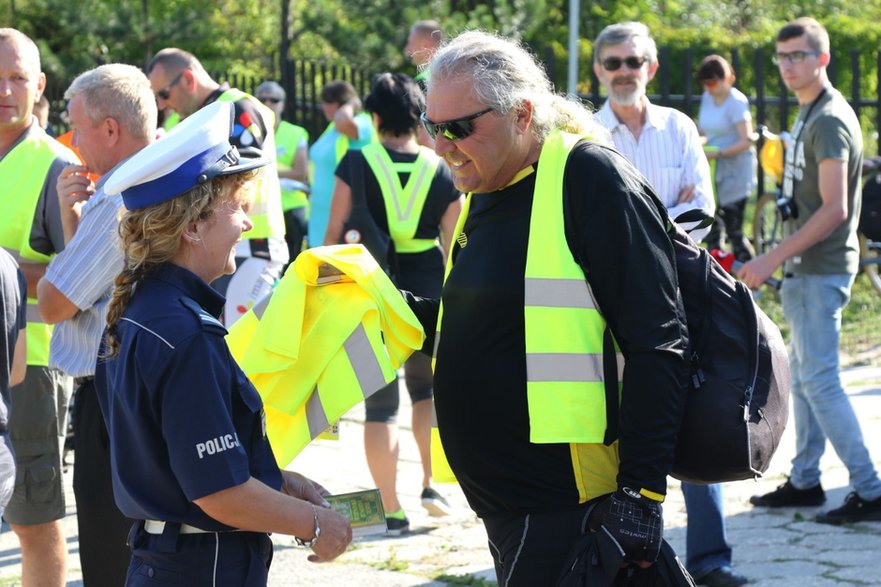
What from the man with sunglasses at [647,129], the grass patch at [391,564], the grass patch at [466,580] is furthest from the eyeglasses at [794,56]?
the grass patch at [391,564]

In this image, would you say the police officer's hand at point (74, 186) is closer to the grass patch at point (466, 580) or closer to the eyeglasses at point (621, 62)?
the grass patch at point (466, 580)

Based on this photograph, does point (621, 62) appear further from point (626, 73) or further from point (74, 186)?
point (74, 186)

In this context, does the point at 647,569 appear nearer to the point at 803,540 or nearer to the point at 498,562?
the point at 498,562

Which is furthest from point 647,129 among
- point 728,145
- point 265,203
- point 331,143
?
point 728,145

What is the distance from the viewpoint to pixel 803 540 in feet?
18.0

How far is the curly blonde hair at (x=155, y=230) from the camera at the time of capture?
2.70 metres

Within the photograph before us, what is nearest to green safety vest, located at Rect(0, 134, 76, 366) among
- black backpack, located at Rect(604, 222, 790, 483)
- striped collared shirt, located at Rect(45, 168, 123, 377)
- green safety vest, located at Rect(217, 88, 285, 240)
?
striped collared shirt, located at Rect(45, 168, 123, 377)

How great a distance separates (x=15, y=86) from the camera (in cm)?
471

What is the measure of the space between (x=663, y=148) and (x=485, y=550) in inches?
75.9

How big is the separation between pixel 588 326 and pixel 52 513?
2396mm

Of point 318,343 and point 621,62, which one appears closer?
point 318,343

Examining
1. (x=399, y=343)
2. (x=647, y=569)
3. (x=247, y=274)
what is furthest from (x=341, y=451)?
(x=647, y=569)

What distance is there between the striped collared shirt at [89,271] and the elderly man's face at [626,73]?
230 centimetres

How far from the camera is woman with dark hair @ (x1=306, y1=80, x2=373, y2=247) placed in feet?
26.1
